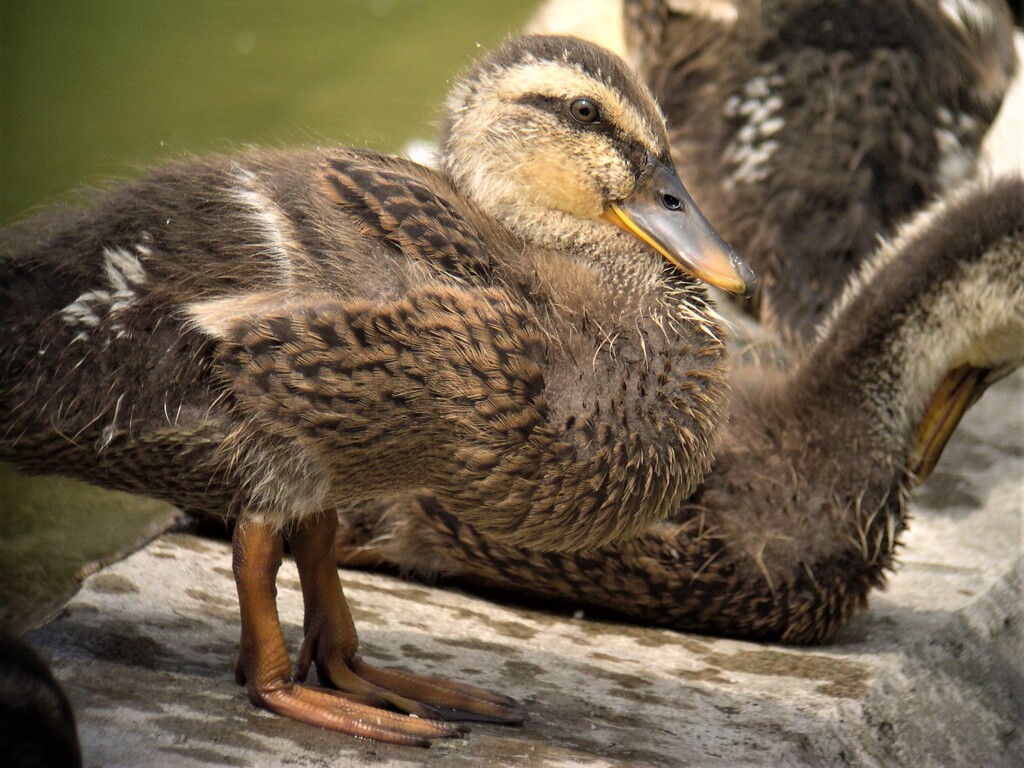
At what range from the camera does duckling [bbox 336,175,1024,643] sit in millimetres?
3490

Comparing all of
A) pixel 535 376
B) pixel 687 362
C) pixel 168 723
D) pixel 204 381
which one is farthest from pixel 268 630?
pixel 687 362

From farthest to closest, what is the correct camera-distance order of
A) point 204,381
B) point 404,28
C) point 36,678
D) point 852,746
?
point 404,28 → point 852,746 → point 204,381 → point 36,678

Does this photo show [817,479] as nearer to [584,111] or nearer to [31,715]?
[584,111]

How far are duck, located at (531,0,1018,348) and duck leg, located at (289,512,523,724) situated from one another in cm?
233

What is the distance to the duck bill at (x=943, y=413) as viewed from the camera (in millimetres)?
3881

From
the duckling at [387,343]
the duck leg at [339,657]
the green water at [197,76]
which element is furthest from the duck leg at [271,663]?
the green water at [197,76]

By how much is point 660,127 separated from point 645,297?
37cm

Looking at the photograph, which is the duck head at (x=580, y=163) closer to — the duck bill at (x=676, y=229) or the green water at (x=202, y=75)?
the duck bill at (x=676, y=229)

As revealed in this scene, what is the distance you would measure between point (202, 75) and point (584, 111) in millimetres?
5251

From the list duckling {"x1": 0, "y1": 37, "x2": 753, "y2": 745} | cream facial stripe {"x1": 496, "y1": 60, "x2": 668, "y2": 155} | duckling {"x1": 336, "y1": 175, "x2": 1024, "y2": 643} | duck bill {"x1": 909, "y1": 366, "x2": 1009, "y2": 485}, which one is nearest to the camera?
duckling {"x1": 0, "y1": 37, "x2": 753, "y2": 745}

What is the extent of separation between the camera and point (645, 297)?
2.83m

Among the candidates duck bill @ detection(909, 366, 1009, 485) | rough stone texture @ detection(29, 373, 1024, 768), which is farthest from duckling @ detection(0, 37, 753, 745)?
duck bill @ detection(909, 366, 1009, 485)

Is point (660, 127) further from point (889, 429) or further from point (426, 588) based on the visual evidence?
point (426, 588)

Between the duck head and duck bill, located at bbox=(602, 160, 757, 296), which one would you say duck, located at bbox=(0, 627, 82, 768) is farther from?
duck bill, located at bbox=(602, 160, 757, 296)
